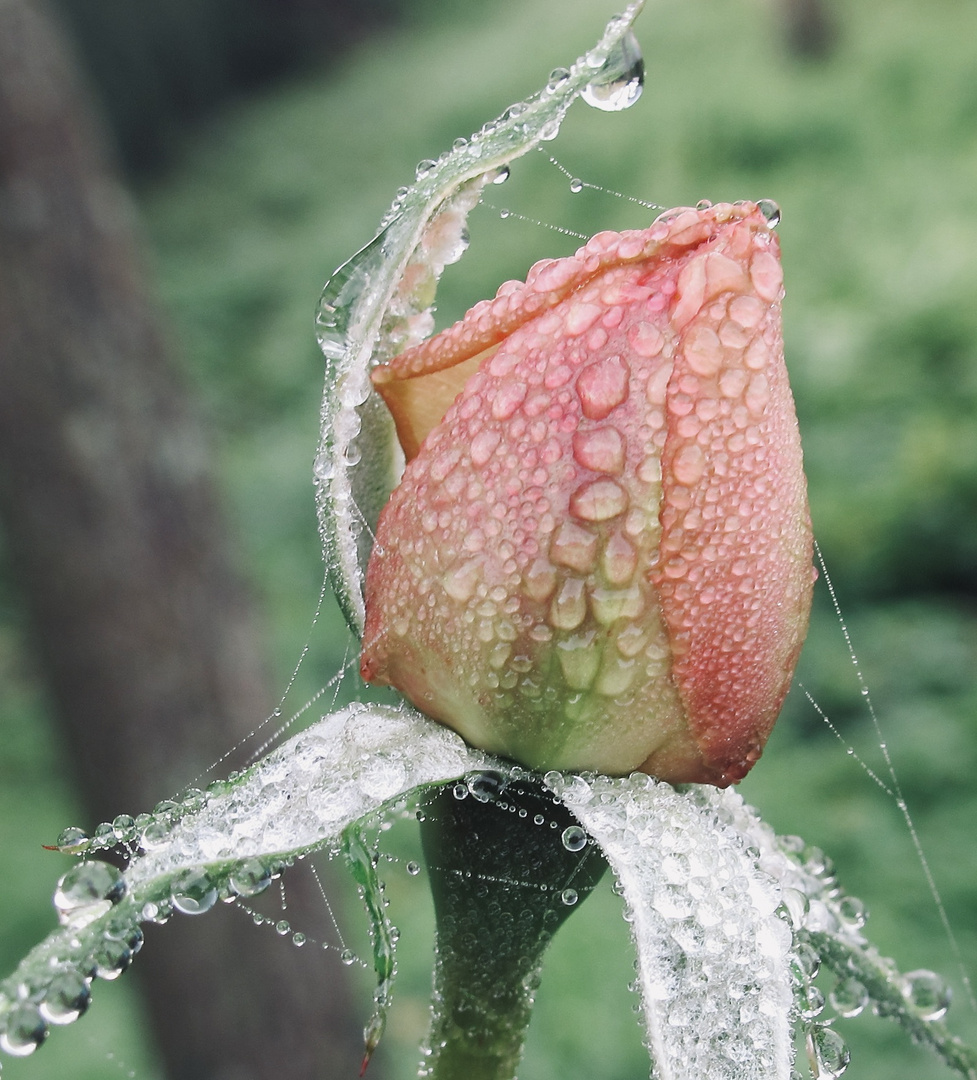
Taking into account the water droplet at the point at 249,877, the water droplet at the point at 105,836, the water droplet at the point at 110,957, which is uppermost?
the water droplet at the point at 105,836

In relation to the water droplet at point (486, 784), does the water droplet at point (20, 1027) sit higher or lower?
higher

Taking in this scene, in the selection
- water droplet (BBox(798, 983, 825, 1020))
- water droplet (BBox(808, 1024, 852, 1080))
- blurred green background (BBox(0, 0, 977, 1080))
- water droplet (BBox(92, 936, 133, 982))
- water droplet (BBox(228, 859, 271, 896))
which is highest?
water droplet (BBox(92, 936, 133, 982))

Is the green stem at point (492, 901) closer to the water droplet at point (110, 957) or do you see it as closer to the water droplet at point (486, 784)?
the water droplet at point (486, 784)

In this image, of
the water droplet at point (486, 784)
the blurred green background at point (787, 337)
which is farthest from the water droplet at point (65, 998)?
the blurred green background at point (787, 337)

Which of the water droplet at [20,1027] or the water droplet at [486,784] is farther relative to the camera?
the water droplet at [486,784]

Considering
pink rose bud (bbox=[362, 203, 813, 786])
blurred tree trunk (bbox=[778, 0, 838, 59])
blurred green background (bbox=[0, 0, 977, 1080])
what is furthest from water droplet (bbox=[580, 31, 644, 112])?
blurred tree trunk (bbox=[778, 0, 838, 59])

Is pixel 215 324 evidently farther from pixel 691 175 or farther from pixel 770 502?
pixel 770 502

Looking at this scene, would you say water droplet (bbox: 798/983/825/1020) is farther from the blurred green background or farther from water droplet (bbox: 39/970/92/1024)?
the blurred green background
